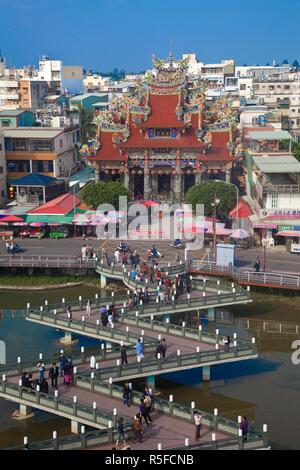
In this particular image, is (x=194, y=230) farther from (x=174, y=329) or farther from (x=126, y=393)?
(x=126, y=393)

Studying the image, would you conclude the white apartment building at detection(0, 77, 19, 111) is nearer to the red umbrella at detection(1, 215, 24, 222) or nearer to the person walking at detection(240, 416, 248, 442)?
the red umbrella at detection(1, 215, 24, 222)

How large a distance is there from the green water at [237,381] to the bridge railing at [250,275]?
6.76 ft

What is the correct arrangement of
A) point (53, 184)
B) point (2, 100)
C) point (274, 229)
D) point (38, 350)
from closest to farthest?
point (38, 350) < point (274, 229) < point (53, 184) < point (2, 100)

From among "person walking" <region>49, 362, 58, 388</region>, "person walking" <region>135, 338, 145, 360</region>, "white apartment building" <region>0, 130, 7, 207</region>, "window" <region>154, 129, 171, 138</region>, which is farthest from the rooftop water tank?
"person walking" <region>49, 362, 58, 388</region>

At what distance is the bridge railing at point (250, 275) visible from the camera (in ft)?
163

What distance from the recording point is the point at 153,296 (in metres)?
45.4

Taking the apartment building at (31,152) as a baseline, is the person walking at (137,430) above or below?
below

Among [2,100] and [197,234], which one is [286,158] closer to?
[197,234]

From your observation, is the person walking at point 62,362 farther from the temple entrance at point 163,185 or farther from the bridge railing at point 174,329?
the temple entrance at point 163,185

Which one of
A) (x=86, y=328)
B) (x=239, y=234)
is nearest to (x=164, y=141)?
(x=239, y=234)

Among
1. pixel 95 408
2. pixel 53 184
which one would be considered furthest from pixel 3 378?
pixel 53 184

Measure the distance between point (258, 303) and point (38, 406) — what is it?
2381 centimetres

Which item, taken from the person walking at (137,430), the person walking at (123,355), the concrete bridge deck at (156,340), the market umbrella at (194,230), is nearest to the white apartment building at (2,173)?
the market umbrella at (194,230)

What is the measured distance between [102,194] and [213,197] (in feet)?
37.5
